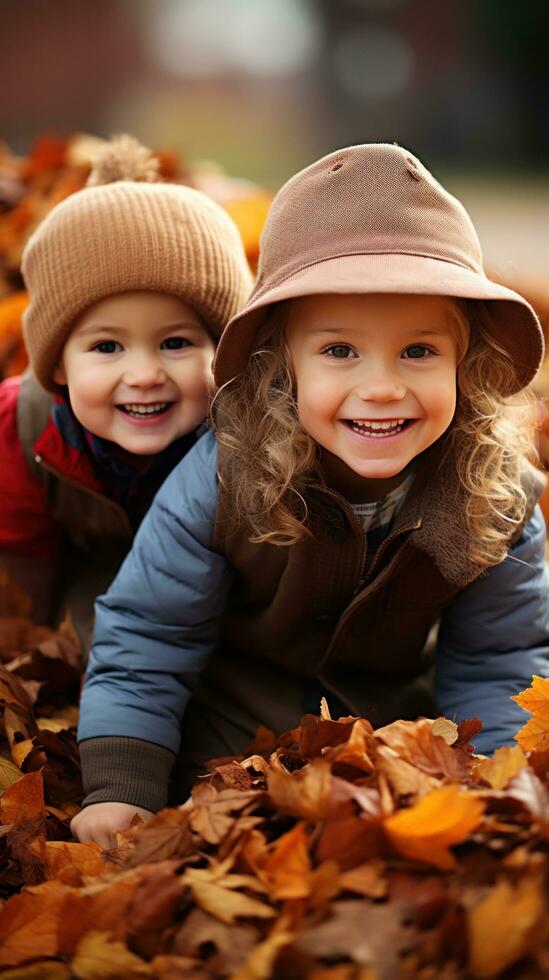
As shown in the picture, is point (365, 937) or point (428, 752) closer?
point (365, 937)

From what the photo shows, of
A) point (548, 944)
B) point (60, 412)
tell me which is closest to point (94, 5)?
point (60, 412)

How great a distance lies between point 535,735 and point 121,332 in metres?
1.15

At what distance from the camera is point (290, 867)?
4.21 ft

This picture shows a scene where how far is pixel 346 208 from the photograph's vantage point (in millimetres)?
1712

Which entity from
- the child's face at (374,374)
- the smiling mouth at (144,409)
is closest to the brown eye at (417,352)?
the child's face at (374,374)

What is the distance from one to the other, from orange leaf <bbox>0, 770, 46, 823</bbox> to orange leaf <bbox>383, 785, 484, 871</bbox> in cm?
73

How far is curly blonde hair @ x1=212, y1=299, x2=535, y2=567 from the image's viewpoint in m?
1.87

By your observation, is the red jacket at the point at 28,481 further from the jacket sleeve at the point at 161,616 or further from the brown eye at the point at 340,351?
the brown eye at the point at 340,351

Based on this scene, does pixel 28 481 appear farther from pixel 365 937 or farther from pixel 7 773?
pixel 365 937

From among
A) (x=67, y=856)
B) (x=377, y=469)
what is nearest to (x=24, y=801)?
(x=67, y=856)

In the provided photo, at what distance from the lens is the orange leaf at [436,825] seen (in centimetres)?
121

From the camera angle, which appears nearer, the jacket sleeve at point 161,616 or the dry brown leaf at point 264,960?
the dry brown leaf at point 264,960

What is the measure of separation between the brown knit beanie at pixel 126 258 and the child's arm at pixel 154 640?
0.36 metres

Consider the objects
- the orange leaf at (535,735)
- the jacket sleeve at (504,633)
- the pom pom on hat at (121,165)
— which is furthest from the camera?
the pom pom on hat at (121,165)
